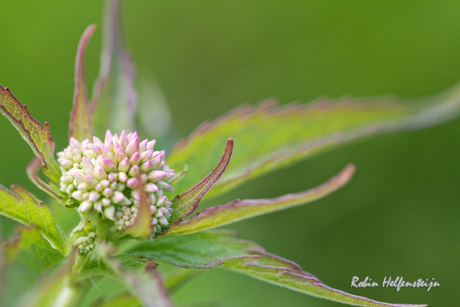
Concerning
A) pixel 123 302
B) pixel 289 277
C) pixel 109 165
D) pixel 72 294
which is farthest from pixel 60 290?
pixel 289 277

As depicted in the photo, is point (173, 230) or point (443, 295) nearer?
point (173, 230)

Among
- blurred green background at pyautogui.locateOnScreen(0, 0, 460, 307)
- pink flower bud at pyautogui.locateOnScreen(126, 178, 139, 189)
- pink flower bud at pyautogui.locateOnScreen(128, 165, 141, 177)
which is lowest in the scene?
pink flower bud at pyautogui.locateOnScreen(126, 178, 139, 189)

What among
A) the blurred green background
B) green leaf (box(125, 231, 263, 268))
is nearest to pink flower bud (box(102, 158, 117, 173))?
green leaf (box(125, 231, 263, 268))

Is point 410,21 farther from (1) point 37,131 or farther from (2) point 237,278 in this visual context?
(1) point 37,131

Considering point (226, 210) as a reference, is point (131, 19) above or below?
above

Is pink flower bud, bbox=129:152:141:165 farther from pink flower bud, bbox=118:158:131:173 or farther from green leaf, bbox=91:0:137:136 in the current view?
green leaf, bbox=91:0:137:136

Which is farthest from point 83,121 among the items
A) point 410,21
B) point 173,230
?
point 410,21

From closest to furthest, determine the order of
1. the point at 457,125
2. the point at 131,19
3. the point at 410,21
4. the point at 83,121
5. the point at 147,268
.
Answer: the point at 147,268 → the point at 83,121 → the point at 457,125 → the point at 410,21 → the point at 131,19

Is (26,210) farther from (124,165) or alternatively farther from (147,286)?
(147,286)
